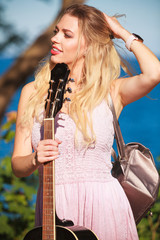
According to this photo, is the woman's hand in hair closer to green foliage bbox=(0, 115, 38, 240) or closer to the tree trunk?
the tree trunk

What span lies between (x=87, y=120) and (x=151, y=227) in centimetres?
259

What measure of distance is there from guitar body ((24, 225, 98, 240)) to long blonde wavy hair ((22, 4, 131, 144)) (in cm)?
66

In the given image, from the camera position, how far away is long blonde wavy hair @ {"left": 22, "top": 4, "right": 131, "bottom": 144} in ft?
7.64

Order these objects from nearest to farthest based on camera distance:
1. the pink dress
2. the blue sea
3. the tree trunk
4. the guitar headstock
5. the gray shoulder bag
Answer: the tree trunk → the guitar headstock → the pink dress → the gray shoulder bag → the blue sea

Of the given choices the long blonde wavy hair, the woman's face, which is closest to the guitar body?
the long blonde wavy hair

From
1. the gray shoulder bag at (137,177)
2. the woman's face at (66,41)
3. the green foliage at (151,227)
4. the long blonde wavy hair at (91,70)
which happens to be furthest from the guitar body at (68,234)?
the green foliage at (151,227)

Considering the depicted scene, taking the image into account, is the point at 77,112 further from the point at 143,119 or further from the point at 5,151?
the point at 143,119

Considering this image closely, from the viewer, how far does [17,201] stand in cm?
420

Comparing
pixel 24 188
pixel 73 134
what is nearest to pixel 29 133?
pixel 73 134

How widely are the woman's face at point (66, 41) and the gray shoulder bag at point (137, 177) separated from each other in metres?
0.36

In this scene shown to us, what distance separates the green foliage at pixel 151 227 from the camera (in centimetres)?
437

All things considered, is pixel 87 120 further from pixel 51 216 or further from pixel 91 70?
pixel 51 216

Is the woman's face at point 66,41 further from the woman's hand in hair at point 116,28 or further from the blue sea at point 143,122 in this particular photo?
the blue sea at point 143,122

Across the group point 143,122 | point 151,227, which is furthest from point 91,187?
point 143,122
